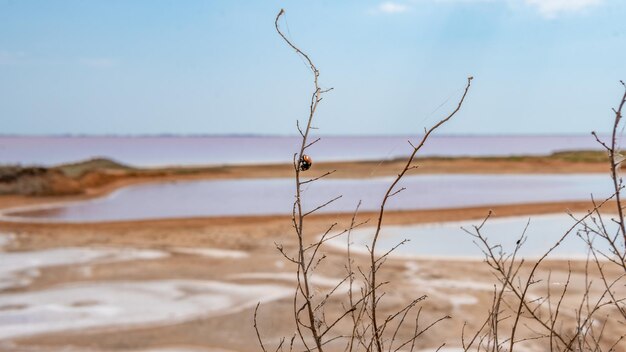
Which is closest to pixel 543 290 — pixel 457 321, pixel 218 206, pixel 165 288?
pixel 457 321

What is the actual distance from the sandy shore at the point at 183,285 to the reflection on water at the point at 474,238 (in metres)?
1.03

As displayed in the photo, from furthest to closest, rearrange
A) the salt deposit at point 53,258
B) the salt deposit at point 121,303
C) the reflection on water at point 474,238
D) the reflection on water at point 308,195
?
the reflection on water at point 308,195 < the reflection on water at point 474,238 < the salt deposit at point 53,258 < the salt deposit at point 121,303

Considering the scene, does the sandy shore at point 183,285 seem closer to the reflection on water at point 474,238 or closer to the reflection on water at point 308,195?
the reflection on water at point 474,238

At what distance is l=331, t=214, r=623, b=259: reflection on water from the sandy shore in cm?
103

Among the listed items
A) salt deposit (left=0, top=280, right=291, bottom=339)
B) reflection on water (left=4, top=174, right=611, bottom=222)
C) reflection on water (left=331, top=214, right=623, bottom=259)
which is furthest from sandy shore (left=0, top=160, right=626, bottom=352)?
reflection on water (left=4, top=174, right=611, bottom=222)

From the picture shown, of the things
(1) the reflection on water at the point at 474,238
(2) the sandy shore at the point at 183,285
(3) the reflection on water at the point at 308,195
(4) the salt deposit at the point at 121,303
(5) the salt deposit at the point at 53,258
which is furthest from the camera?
(3) the reflection on water at the point at 308,195

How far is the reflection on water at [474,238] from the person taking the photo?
46.3 feet

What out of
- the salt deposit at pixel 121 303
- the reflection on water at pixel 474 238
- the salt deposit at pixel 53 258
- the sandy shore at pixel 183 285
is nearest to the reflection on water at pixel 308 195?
the sandy shore at pixel 183 285

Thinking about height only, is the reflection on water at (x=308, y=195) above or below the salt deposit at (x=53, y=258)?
below

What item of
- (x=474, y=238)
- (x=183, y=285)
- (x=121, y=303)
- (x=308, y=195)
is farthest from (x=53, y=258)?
(x=308, y=195)

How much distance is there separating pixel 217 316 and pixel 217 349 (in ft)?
4.22

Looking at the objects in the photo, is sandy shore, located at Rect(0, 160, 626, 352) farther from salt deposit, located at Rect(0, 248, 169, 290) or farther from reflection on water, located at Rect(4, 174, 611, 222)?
reflection on water, located at Rect(4, 174, 611, 222)

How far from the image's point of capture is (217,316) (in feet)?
31.6

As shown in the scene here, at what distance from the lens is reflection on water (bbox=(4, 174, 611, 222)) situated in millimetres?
23203
